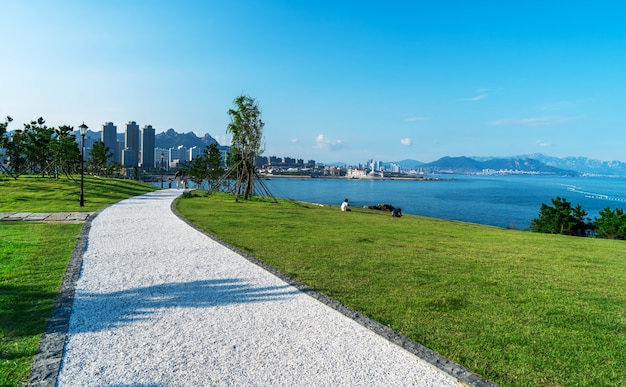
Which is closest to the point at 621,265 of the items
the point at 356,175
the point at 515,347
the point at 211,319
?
the point at 515,347

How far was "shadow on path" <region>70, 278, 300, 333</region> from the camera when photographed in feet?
16.0

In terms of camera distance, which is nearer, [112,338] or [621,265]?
[112,338]

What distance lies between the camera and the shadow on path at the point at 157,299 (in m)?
4.86

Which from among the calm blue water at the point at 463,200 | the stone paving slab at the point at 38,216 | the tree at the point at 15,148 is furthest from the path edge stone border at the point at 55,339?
the tree at the point at 15,148

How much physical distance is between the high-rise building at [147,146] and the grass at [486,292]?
125 meters

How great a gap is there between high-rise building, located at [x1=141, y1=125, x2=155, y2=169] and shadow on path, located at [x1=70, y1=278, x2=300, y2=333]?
129m

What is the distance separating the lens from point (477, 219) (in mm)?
37812

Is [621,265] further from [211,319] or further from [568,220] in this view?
[568,220]

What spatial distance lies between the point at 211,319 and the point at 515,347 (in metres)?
3.84

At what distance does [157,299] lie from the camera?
565 centimetres

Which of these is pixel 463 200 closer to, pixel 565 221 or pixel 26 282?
pixel 565 221

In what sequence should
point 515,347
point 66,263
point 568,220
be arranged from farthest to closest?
point 568,220 < point 66,263 < point 515,347

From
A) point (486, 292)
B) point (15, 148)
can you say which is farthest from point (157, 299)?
point (15, 148)

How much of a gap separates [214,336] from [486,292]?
4.59 m
